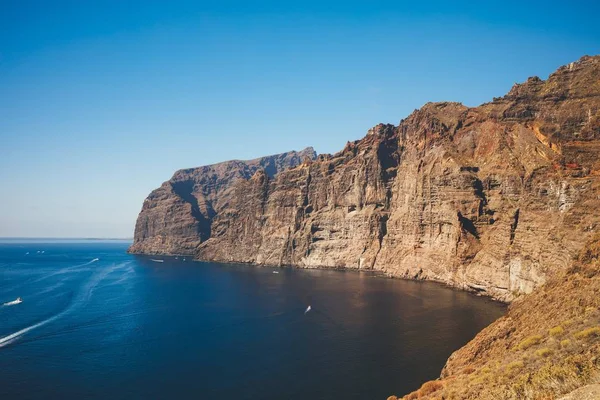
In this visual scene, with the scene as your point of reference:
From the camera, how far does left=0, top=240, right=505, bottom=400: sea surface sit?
52438 millimetres

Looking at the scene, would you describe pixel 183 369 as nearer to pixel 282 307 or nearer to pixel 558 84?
pixel 282 307

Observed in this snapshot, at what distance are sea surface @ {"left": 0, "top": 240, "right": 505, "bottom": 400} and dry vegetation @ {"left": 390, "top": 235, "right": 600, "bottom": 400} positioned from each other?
1742 centimetres

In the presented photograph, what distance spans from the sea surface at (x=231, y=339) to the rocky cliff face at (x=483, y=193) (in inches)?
580

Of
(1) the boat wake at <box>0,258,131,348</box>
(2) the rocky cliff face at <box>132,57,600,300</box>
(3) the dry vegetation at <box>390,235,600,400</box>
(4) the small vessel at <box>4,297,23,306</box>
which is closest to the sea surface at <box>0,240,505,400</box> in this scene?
(1) the boat wake at <box>0,258,131,348</box>

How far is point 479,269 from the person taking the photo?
113688mm

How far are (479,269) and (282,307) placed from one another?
200ft

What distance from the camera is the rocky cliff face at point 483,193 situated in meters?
93.7

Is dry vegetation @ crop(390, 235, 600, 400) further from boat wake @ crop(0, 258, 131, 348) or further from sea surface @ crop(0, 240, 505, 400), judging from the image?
boat wake @ crop(0, 258, 131, 348)

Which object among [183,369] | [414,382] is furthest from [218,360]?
[414,382]

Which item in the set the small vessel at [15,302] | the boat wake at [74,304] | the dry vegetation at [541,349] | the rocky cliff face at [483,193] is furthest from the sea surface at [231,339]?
the dry vegetation at [541,349]

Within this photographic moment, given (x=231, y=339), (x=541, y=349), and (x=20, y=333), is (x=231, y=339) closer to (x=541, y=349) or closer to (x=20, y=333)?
(x=20, y=333)

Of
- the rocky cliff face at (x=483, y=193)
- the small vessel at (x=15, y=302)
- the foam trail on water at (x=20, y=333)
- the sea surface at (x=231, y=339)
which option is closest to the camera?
the sea surface at (x=231, y=339)

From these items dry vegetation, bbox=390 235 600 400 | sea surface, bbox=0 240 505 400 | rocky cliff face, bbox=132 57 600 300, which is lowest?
sea surface, bbox=0 240 505 400

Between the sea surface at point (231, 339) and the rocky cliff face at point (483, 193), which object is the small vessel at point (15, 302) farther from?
the rocky cliff face at point (483, 193)
